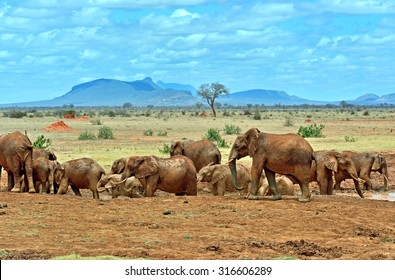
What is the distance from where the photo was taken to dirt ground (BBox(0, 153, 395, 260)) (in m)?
12.0

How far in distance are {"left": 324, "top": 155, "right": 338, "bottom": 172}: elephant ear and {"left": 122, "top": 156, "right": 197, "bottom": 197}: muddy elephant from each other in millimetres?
3998

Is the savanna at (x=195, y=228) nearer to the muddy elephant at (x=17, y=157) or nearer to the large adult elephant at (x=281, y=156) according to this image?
the large adult elephant at (x=281, y=156)

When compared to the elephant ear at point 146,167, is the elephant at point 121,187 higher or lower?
lower

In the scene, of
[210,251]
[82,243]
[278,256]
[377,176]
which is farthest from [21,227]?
[377,176]

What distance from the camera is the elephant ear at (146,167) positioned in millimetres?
18359

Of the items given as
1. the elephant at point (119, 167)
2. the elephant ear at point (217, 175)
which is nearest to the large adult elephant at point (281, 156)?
the elephant ear at point (217, 175)

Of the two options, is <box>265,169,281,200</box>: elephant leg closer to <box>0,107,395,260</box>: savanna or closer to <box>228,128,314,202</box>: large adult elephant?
<box>228,128,314,202</box>: large adult elephant

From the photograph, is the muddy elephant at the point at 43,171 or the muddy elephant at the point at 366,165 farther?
the muddy elephant at the point at 366,165

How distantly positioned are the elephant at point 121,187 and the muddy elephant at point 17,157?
5.54 feet

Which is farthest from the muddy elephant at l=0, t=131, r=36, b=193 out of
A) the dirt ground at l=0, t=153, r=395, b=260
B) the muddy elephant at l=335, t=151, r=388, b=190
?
the muddy elephant at l=335, t=151, r=388, b=190

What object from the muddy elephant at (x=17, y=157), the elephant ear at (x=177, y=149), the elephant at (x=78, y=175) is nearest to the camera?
the muddy elephant at (x=17, y=157)

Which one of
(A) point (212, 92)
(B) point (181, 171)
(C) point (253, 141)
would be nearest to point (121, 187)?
(B) point (181, 171)

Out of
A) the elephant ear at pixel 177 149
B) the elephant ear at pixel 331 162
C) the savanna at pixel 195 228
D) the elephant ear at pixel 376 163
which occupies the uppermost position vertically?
the elephant ear at pixel 177 149

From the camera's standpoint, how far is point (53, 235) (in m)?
13.2
